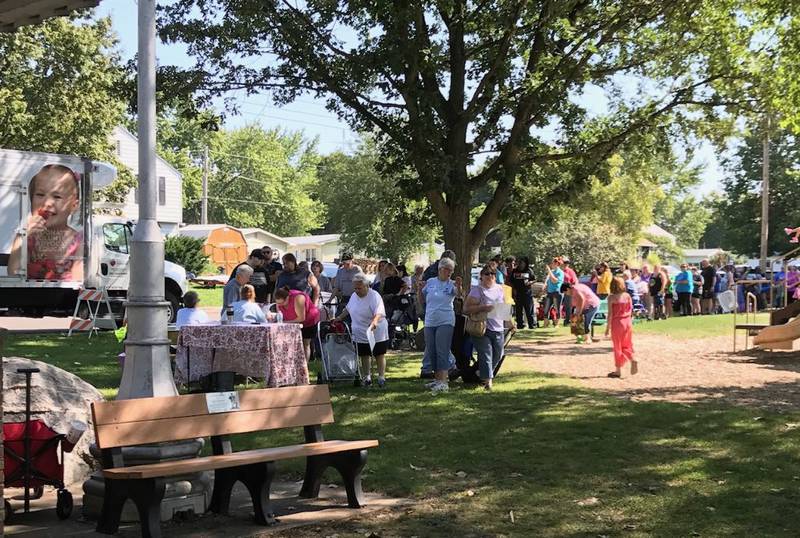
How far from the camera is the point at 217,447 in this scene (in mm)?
6746

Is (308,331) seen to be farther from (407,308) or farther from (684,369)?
(684,369)

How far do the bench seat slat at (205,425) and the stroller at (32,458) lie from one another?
3.33ft

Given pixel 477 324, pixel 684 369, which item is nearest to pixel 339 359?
pixel 477 324

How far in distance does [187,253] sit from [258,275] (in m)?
29.9

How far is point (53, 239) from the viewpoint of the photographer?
68.4 ft

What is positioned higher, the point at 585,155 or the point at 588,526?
the point at 585,155

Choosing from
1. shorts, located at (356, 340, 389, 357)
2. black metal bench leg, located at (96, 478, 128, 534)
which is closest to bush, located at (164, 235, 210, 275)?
shorts, located at (356, 340, 389, 357)

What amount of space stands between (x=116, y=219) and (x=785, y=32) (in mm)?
15238

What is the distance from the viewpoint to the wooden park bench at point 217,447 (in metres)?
5.74

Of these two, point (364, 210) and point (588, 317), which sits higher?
point (364, 210)

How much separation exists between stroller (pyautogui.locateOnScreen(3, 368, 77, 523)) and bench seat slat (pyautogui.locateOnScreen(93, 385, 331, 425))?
1045 millimetres

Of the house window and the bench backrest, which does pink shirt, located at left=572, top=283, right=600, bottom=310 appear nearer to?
the bench backrest

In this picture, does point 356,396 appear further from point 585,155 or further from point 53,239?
point 53,239

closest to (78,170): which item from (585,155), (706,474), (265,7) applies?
(265,7)
